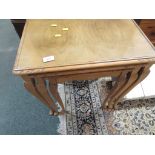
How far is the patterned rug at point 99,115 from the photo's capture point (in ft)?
3.86

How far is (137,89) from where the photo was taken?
125cm

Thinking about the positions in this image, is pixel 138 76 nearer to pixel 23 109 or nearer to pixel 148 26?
pixel 148 26

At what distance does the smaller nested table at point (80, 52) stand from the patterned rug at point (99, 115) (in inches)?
16.2

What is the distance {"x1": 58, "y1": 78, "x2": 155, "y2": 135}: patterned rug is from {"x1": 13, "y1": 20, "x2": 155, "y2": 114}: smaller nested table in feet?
1.35

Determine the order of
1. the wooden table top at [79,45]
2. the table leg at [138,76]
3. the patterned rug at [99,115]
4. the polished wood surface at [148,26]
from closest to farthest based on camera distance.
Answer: the wooden table top at [79,45] → the table leg at [138,76] → the patterned rug at [99,115] → the polished wood surface at [148,26]

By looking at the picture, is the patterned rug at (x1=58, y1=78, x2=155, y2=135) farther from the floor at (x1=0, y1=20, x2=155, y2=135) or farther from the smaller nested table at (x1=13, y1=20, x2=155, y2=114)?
the smaller nested table at (x1=13, y1=20, x2=155, y2=114)

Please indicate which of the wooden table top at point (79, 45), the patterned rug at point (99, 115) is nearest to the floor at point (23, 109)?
the patterned rug at point (99, 115)

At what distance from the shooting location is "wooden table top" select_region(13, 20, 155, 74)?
70 cm

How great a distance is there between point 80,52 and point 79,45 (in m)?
0.05

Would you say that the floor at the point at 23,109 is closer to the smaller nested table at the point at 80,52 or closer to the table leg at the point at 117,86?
the table leg at the point at 117,86

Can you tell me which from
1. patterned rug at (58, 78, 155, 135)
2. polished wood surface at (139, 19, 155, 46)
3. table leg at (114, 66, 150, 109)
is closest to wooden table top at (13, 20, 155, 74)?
table leg at (114, 66, 150, 109)

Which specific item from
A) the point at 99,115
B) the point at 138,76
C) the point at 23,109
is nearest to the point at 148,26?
the point at 138,76
